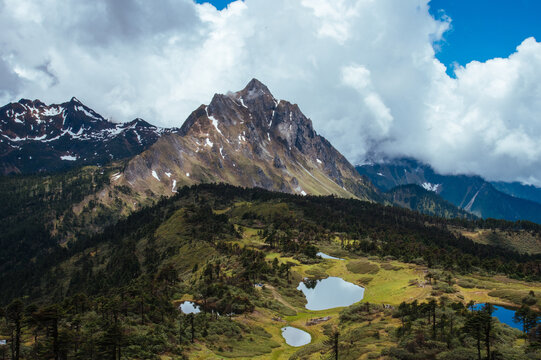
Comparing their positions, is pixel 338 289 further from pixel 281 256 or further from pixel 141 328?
pixel 141 328

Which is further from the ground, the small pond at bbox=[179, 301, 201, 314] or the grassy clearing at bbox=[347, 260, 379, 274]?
the grassy clearing at bbox=[347, 260, 379, 274]

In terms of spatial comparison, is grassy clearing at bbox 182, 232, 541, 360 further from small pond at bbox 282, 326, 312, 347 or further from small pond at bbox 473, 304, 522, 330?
small pond at bbox 473, 304, 522, 330

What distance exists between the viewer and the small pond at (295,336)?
89.2 metres

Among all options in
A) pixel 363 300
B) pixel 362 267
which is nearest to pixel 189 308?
pixel 363 300

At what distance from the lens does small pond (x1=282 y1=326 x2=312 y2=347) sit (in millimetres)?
89244

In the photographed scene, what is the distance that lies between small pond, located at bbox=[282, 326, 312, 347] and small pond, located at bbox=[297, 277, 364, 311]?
2451 cm

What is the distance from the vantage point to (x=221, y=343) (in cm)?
7769

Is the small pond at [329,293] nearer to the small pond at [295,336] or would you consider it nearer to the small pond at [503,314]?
the small pond at [295,336]

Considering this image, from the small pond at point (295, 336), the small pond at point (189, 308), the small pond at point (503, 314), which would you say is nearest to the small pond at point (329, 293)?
the small pond at point (295, 336)

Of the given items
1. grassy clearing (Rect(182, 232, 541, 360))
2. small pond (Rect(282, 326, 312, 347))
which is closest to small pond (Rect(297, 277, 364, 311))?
grassy clearing (Rect(182, 232, 541, 360))

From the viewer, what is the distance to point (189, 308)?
325ft

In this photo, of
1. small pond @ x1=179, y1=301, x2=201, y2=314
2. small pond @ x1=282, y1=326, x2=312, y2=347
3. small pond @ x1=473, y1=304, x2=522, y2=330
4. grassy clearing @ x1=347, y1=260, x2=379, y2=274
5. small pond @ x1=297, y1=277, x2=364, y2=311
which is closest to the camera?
small pond @ x1=282, y1=326, x2=312, y2=347

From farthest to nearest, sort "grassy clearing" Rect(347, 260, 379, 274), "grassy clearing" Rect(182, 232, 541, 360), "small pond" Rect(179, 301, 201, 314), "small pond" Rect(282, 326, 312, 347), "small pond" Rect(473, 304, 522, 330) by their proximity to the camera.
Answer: "grassy clearing" Rect(347, 260, 379, 274), "small pond" Rect(179, 301, 201, 314), "small pond" Rect(473, 304, 522, 330), "small pond" Rect(282, 326, 312, 347), "grassy clearing" Rect(182, 232, 541, 360)

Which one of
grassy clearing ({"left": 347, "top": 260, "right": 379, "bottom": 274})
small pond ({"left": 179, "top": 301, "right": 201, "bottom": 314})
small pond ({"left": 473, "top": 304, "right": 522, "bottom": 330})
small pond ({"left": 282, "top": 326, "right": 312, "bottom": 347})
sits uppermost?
grassy clearing ({"left": 347, "top": 260, "right": 379, "bottom": 274})
